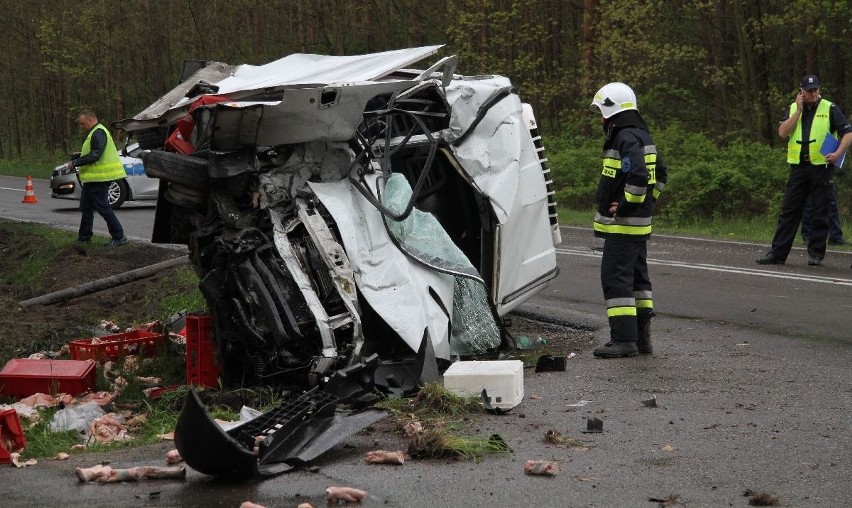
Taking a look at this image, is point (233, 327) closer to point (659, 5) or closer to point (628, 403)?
point (628, 403)

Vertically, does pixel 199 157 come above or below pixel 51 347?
above

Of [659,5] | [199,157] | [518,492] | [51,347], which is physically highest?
[659,5]

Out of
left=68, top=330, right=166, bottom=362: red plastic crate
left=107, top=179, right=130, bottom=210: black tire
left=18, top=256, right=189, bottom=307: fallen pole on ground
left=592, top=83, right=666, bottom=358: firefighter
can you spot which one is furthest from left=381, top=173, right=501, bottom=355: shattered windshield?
left=107, top=179, right=130, bottom=210: black tire

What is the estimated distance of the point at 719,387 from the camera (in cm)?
666

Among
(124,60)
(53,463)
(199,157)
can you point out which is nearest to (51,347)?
(199,157)

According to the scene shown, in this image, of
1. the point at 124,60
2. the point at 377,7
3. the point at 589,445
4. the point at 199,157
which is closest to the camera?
the point at 589,445

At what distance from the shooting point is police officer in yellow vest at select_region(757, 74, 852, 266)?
12.2m

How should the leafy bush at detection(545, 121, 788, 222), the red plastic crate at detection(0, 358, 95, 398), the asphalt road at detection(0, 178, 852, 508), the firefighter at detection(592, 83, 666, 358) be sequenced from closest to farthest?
the asphalt road at detection(0, 178, 852, 508)
the red plastic crate at detection(0, 358, 95, 398)
the firefighter at detection(592, 83, 666, 358)
the leafy bush at detection(545, 121, 788, 222)

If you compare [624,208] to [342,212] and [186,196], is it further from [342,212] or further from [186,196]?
[186,196]

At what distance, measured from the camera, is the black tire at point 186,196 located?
6.81m

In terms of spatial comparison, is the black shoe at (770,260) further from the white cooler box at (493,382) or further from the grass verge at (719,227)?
the white cooler box at (493,382)

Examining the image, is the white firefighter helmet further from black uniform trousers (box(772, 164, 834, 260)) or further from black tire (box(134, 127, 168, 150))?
black uniform trousers (box(772, 164, 834, 260))

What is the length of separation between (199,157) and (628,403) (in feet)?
9.43

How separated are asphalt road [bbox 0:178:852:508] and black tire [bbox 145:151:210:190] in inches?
68.3
